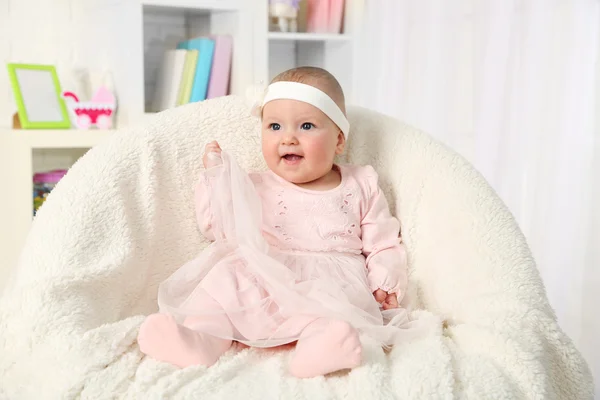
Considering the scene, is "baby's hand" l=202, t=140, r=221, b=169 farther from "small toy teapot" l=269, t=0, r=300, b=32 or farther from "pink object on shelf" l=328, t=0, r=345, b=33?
"pink object on shelf" l=328, t=0, r=345, b=33

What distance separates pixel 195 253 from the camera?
5.20 ft

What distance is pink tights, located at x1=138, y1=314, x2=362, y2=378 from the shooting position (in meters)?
1.15

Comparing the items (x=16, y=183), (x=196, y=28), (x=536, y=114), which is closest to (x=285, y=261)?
(x=536, y=114)

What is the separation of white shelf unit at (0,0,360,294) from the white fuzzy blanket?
79cm

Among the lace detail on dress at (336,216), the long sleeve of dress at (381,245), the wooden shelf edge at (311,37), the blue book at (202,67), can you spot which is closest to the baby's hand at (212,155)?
the lace detail on dress at (336,216)

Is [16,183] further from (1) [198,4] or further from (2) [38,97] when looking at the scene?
(1) [198,4]

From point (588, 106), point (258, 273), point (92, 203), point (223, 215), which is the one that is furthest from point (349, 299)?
point (588, 106)

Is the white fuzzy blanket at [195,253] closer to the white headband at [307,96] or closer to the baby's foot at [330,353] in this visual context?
the baby's foot at [330,353]

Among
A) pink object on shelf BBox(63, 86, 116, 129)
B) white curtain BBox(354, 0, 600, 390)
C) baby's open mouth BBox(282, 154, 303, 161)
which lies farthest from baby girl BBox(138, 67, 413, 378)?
pink object on shelf BBox(63, 86, 116, 129)

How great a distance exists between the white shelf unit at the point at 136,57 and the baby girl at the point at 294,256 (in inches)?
35.7

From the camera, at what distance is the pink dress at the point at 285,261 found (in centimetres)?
131

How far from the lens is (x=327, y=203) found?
1.58 metres

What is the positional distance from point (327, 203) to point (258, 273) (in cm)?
26

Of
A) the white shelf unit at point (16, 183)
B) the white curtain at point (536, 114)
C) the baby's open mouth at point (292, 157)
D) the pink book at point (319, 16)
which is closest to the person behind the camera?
the baby's open mouth at point (292, 157)
